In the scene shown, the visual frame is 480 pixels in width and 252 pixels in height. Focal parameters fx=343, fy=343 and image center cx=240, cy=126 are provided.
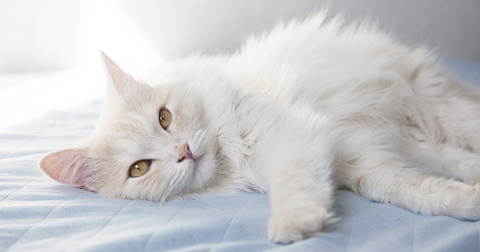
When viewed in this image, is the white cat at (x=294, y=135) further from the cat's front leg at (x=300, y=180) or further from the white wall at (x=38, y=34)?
the white wall at (x=38, y=34)

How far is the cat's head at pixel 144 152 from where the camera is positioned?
45.0 inches

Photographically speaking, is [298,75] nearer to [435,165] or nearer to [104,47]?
[435,165]

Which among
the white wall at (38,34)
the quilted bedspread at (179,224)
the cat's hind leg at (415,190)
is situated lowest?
the quilted bedspread at (179,224)

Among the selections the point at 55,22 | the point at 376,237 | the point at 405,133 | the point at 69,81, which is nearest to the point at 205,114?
the point at 376,237

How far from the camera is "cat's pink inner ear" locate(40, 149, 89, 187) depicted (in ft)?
3.86

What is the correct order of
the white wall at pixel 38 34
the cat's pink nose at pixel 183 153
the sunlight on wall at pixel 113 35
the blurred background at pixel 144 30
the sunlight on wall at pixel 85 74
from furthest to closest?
the sunlight on wall at pixel 113 35
the white wall at pixel 38 34
the blurred background at pixel 144 30
the sunlight on wall at pixel 85 74
the cat's pink nose at pixel 183 153

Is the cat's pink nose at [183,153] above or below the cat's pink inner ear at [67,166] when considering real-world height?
above

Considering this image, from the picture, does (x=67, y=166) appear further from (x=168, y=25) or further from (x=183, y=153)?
(x=168, y=25)

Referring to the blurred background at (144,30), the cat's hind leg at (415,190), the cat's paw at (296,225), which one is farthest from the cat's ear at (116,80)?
the blurred background at (144,30)

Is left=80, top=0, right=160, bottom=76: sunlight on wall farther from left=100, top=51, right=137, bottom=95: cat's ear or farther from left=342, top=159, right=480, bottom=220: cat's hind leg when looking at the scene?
left=342, top=159, right=480, bottom=220: cat's hind leg

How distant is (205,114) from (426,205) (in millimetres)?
787

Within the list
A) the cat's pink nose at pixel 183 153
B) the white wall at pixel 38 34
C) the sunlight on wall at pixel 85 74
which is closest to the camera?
the cat's pink nose at pixel 183 153

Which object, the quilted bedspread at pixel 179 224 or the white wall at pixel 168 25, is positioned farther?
the white wall at pixel 168 25

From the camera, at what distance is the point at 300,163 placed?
108 centimetres
